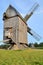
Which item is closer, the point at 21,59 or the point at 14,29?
the point at 21,59

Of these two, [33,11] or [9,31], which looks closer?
[9,31]

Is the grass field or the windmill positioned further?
the windmill

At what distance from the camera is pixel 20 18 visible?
3128 centimetres

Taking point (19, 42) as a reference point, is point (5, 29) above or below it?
above

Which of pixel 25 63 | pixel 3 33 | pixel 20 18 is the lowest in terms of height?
pixel 25 63

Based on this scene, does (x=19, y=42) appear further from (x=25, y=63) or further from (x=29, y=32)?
(x=25, y=63)

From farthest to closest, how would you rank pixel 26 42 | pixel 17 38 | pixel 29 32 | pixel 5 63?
pixel 29 32
pixel 26 42
pixel 17 38
pixel 5 63

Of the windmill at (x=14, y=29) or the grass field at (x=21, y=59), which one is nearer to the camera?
the grass field at (x=21, y=59)

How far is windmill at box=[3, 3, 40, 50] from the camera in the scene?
30.0 meters

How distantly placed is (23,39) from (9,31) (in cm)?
257

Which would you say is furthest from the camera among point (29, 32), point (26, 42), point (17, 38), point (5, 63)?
point (29, 32)

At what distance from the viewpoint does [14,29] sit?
30.2m

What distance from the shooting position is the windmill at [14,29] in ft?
98.4

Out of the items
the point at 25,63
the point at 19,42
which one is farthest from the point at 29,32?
the point at 25,63
